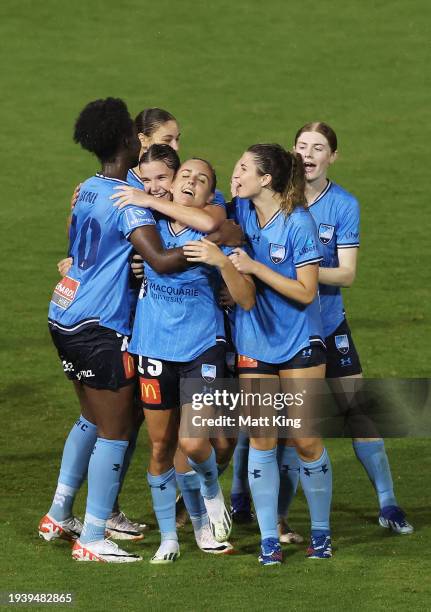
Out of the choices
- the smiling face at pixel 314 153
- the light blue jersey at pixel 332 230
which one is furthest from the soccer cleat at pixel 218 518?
the smiling face at pixel 314 153

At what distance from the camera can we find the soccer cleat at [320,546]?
7.31 metres

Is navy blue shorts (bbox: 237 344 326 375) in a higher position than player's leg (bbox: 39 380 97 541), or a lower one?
higher

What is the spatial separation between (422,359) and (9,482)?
501cm

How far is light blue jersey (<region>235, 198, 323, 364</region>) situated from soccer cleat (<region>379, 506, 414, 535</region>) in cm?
137

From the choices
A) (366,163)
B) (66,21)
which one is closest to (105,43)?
(66,21)

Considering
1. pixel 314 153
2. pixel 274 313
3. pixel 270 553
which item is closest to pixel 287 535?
pixel 270 553

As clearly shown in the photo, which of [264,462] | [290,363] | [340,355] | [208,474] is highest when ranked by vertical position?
[290,363]

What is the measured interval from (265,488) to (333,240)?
1.58 m

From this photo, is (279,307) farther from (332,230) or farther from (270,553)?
(270,553)

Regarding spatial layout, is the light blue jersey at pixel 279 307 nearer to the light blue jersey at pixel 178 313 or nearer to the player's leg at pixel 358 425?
the light blue jersey at pixel 178 313

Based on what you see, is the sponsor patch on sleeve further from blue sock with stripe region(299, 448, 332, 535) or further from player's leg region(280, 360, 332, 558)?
blue sock with stripe region(299, 448, 332, 535)

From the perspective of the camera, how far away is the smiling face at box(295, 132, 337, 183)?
7953mm

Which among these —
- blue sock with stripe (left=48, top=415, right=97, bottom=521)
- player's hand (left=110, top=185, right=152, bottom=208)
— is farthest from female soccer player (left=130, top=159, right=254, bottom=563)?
blue sock with stripe (left=48, top=415, right=97, bottom=521)

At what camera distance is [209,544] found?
748 cm
